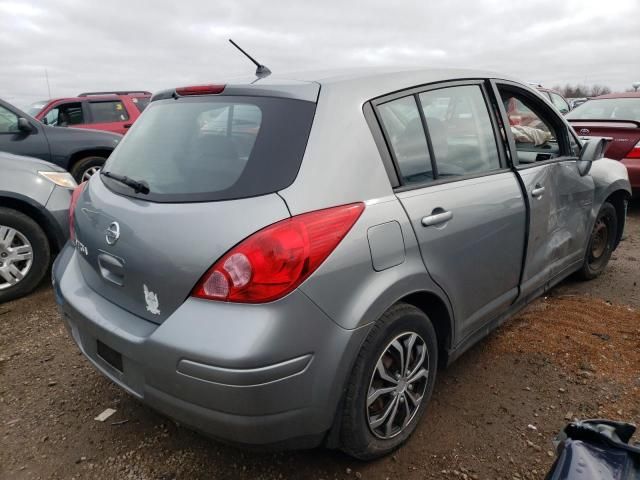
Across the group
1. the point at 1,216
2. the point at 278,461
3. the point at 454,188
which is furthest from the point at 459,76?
the point at 1,216

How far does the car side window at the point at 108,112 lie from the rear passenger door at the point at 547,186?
8223 mm

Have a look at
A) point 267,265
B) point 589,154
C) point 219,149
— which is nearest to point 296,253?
point 267,265

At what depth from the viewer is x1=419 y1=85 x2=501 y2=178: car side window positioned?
234 centimetres

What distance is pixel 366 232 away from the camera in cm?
182

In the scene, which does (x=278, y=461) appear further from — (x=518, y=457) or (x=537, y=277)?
(x=537, y=277)

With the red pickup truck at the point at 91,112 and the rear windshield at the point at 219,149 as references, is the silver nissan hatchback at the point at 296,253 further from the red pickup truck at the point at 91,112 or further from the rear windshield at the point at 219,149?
the red pickup truck at the point at 91,112

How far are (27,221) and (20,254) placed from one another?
0.87ft

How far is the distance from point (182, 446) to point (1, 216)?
2.60 m

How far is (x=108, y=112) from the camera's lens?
9.61m

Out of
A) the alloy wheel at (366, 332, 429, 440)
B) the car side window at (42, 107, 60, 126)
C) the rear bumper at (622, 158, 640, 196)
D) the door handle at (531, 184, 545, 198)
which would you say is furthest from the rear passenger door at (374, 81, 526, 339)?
the car side window at (42, 107, 60, 126)

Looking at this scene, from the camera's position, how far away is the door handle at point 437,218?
206 cm

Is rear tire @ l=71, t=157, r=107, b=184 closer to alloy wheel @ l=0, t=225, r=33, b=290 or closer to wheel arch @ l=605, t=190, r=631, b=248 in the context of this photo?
Answer: alloy wheel @ l=0, t=225, r=33, b=290

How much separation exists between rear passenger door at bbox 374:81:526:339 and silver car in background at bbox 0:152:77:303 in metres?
3.11

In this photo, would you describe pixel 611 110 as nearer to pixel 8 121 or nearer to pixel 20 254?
pixel 20 254
